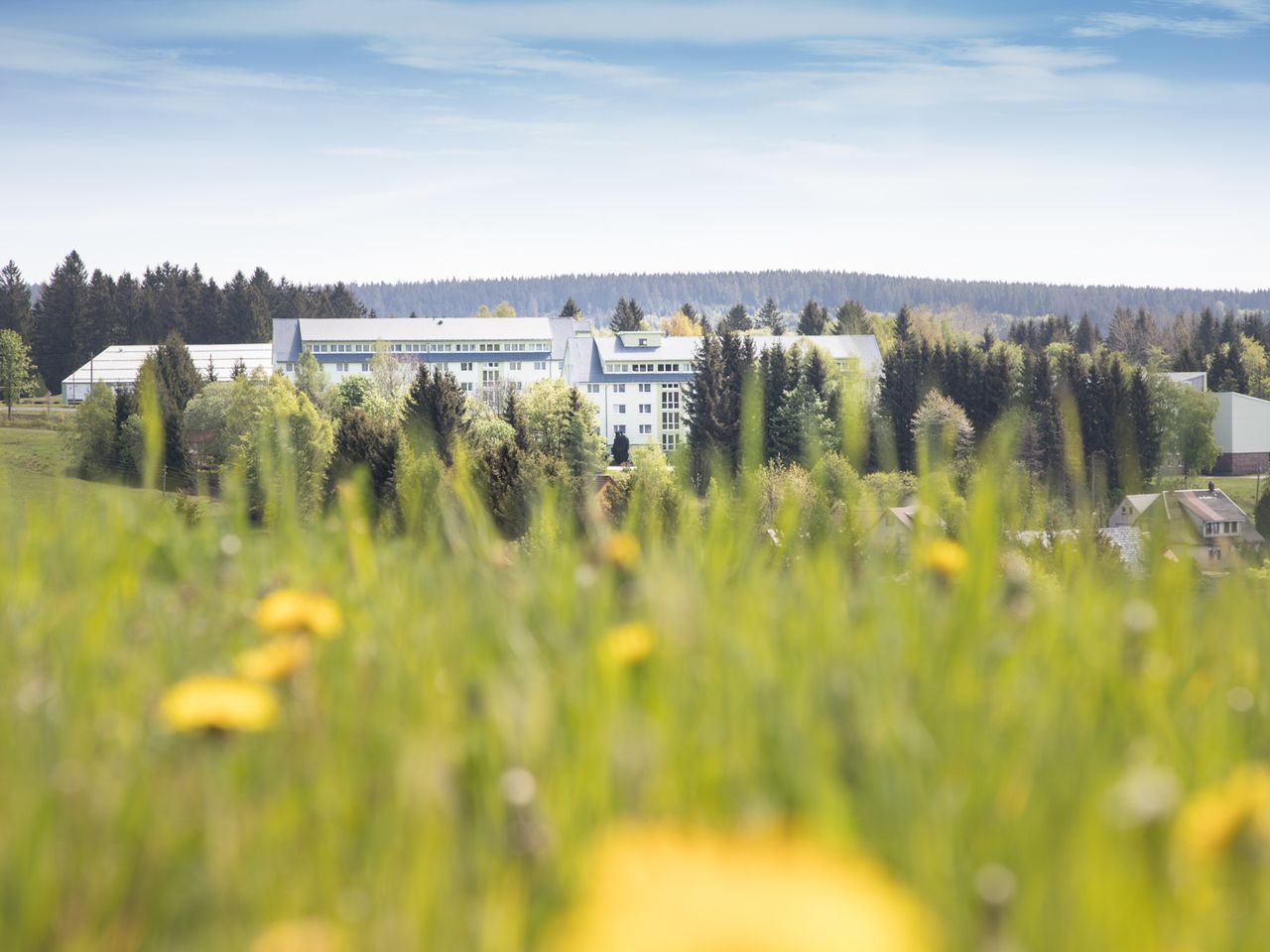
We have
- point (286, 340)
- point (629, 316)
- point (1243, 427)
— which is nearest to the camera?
point (1243, 427)

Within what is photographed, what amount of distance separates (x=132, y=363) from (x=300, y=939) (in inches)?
4774

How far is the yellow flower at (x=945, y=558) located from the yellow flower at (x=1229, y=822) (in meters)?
0.99

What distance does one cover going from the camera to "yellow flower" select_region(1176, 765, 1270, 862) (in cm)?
100

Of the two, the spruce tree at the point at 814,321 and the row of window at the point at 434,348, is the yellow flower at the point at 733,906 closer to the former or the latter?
the row of window at the point at 434,348

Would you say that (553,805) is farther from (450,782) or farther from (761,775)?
(761,775)

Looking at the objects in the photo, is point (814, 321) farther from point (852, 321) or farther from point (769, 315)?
point (769, 315)

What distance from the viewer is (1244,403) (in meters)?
93.8

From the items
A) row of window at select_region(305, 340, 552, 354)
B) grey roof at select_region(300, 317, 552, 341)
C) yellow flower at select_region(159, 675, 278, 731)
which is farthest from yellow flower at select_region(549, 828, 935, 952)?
grey roof at select_region(300, 317, 552, 341)

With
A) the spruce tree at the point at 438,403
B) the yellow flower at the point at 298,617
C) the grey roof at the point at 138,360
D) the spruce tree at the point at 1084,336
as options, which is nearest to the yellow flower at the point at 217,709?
the yellow flower at the point at 298,617

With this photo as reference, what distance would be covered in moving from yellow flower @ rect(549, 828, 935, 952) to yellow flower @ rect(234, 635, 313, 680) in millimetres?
796

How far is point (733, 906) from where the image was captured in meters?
0.70

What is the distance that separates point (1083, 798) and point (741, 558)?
4.30 feet

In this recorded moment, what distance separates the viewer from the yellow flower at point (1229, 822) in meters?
1.00

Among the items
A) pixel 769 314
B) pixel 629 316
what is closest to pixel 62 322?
pixel 629 316
